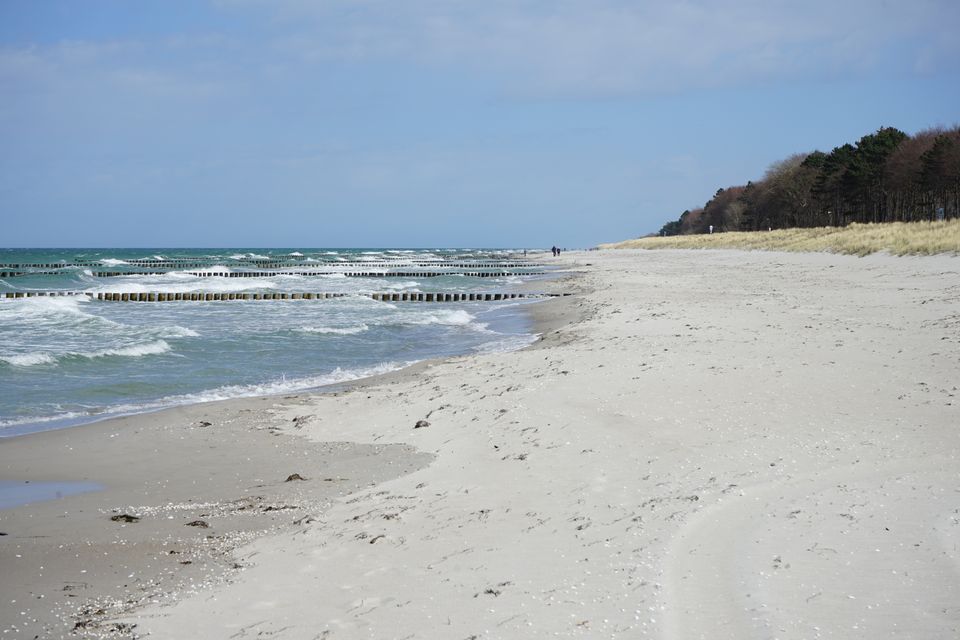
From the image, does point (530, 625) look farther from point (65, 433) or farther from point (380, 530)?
point (65, 433)

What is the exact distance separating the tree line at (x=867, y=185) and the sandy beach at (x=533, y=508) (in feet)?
165

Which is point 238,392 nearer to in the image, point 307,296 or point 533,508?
point 533,508

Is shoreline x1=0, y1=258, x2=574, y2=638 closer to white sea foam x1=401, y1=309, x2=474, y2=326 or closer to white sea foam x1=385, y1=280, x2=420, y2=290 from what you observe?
white sea foam x1=401, y1=309, x2=474, y2=326

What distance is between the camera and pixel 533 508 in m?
5.59

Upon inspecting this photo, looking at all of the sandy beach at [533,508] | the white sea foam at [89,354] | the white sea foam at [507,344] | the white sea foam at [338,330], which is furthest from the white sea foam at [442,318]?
the sandy beach at [533,508]

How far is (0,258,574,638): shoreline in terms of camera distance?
4691 millimetres

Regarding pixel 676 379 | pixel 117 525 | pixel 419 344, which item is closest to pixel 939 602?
pixel 117 525

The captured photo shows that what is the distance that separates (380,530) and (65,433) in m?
5.48

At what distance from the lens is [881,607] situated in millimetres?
3729

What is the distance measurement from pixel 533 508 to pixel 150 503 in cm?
307

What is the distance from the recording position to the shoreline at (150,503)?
4691mm

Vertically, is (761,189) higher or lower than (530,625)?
higher

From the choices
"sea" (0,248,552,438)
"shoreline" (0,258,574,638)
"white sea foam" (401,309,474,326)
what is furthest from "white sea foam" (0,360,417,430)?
"white sea foam" (401,309,474,326)

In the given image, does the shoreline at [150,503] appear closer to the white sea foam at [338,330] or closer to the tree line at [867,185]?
the white sea foam at [338,330]
